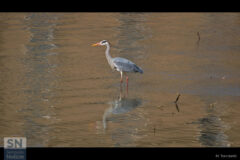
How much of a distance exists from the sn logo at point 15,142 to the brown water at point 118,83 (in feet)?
0.65

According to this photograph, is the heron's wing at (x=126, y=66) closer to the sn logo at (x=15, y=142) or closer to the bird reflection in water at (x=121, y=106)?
the bird reflection in water at (x=121, y=106)

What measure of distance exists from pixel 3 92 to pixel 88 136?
15.6 ft

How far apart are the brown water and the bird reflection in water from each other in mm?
29

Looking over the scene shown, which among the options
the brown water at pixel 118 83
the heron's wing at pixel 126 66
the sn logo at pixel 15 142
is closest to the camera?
the sn logo at pixel 15 142

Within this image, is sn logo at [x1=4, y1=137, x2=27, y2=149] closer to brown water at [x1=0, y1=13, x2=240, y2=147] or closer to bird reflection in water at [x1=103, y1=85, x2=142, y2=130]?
brown water at [x1=0, y1=13, x2=240, y2=147]

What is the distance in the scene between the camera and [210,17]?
102 feet

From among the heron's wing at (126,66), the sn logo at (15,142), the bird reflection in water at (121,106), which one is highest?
the heron's wing at (126,66)

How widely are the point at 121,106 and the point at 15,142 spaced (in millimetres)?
4043

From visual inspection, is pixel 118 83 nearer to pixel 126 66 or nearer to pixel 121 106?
pixel 126 66

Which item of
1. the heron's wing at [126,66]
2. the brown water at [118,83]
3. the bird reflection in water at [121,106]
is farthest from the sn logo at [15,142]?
the heron's wing at [126,66]

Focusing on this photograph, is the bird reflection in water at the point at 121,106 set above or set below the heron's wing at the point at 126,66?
below

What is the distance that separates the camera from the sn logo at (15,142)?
12.5 m

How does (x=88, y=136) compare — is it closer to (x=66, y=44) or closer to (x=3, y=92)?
(x=3, y=92)

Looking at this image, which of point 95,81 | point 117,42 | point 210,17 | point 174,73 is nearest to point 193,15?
point 210,17
